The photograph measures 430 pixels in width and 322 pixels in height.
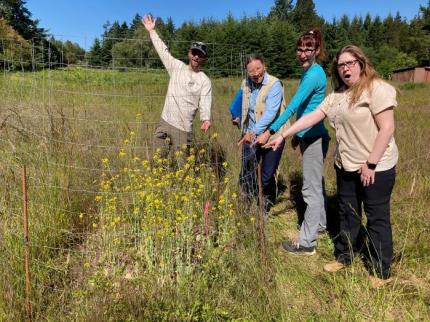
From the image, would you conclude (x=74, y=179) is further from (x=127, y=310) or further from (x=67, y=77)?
(x=127, y=310)

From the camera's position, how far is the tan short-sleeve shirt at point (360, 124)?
2.45 m

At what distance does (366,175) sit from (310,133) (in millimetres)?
769

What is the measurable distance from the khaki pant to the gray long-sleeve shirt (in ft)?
0.18

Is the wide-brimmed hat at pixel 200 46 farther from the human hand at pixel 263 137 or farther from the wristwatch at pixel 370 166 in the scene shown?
the wristwatch at pixel 370 166

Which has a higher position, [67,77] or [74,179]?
[67,77]

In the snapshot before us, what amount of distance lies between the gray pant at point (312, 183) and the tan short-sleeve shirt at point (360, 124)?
437 mm

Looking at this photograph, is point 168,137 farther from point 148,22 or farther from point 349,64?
point 349,64

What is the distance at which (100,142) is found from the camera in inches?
168

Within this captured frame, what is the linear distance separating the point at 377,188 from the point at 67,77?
3122mm

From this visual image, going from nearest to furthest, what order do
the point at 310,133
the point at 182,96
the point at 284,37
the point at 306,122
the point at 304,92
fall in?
1. the point at 306,122
2. the point at 304,92
3. the point at 310,133
4. the point at 182,96
5. the point at 284,37

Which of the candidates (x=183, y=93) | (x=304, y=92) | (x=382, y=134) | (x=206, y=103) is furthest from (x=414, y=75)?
(x=382, y=134)

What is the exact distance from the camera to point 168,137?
4.18m

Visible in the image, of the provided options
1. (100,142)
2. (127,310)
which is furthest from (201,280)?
(100,142)

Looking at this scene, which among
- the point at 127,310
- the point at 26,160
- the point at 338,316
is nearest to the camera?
the point at 127,310
